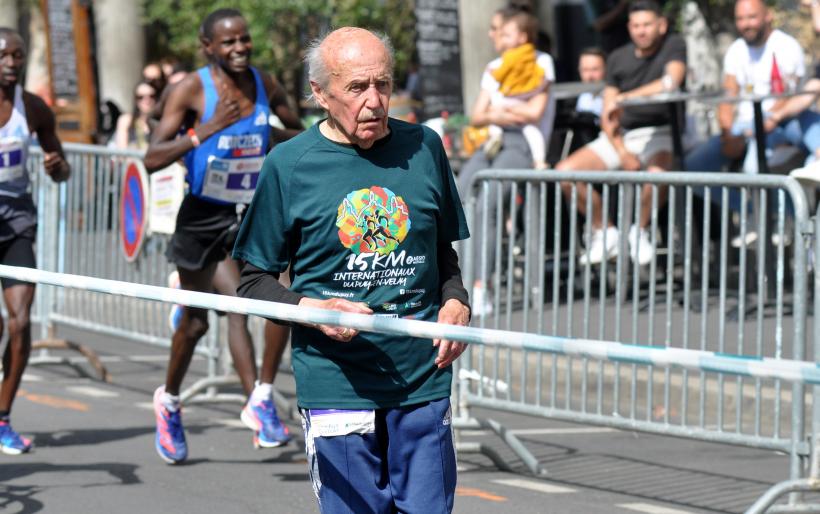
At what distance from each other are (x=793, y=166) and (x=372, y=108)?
7427mm

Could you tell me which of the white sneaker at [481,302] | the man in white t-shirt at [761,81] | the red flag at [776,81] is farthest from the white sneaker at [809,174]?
the man in white t-shirt at [761,81]

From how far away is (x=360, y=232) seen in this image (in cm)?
455

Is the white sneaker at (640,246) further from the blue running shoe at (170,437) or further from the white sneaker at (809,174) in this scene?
the blue running shoe at (170,437)

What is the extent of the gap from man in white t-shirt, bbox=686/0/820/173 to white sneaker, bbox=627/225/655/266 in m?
3.11

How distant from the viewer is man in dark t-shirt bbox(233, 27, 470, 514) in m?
4.55

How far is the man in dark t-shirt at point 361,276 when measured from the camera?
455cm

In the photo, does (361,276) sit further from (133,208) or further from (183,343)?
(133,208)

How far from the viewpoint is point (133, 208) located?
1069 centimetres

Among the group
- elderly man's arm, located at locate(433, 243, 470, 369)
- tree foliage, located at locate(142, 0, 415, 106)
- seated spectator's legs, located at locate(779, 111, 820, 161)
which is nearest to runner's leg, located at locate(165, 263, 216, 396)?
elderly man's arm, located at locate(433, 243, 470, 369)

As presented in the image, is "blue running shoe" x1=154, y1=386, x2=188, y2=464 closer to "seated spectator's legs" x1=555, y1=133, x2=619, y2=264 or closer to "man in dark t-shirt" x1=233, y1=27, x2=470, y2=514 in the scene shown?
"seated spectator's legs" x1=555, y1=133, x2=619, y2=264

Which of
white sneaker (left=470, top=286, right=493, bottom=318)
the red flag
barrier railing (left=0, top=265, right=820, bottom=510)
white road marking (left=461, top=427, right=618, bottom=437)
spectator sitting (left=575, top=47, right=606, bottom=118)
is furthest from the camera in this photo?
spectator sitting (left=575, top=47, right=606, bottom=118)

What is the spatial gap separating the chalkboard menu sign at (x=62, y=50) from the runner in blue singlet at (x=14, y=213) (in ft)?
50.2

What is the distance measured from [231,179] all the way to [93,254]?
3.73 m

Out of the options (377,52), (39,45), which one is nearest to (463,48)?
(377,52)
